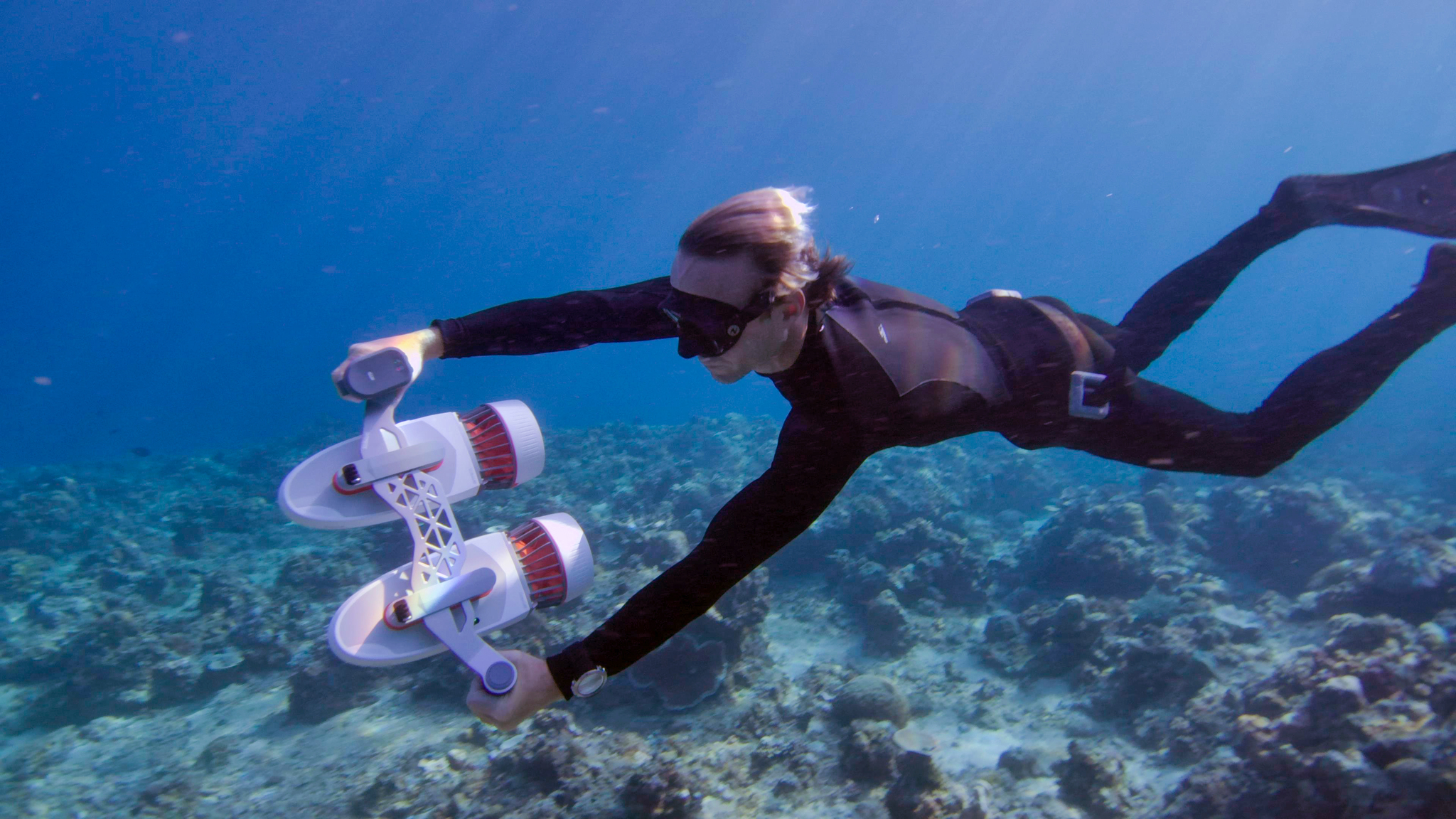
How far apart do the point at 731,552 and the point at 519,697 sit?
79 centimetres

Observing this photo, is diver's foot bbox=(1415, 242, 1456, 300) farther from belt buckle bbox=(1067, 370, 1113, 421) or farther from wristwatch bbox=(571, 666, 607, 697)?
wristwatch bbox=(571, 666, 607, 697)

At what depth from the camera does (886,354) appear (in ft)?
6.68

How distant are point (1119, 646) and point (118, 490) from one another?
2322 cm

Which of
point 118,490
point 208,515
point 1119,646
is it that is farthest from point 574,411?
point 1119,646

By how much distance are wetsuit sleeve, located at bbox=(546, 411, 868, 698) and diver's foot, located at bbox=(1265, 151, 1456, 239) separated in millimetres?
2827

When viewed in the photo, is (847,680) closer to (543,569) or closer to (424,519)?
(543,569)

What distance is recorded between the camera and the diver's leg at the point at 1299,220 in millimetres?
2873

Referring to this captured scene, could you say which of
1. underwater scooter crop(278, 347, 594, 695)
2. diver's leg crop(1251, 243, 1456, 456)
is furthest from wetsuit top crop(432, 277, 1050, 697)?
diver's leg crop(1251, 243, 1456, 456)

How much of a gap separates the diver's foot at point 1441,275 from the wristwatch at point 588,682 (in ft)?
12.2

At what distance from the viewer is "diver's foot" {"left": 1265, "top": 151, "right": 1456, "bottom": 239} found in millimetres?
2873

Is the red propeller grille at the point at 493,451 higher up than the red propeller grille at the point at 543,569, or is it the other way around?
the red propeller grille at the point at 493,451

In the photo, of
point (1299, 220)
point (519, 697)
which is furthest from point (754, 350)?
→ point (1299, 220)

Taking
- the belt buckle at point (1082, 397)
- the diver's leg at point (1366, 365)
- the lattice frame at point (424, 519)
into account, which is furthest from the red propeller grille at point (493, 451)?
the diver's leg at point (1366, 365)

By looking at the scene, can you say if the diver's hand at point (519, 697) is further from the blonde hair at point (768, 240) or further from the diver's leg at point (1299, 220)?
the diver's leg at point (1299, 220)
